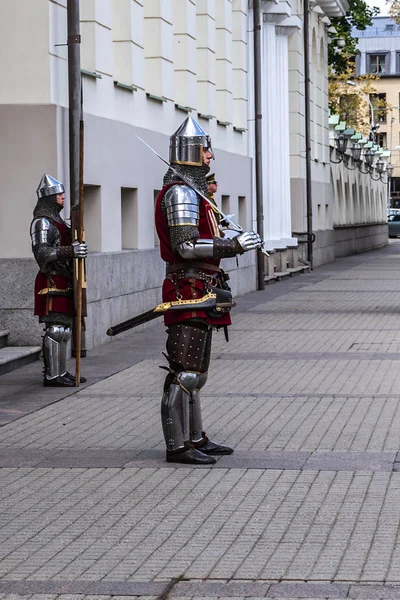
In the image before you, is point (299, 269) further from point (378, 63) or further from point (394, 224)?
point (378, 63)

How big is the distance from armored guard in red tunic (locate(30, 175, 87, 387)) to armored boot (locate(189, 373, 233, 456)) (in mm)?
3644

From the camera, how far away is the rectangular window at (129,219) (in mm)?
18625

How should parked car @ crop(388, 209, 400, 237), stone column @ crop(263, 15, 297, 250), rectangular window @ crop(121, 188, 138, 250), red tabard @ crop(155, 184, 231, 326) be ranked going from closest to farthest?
red tabard @ crop(155, 184, 231, 326) < rectangular window @ crop(121, 188, 138, 250) < stone column @ crop(263, 15, 297, 250) < parked car @ crop(388, 209, 400, 237)

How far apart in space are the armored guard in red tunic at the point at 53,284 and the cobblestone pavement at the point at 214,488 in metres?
0.28

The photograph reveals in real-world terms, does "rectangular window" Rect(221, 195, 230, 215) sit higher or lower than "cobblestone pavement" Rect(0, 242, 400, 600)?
higher

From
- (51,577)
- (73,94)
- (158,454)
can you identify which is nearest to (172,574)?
(51,577)

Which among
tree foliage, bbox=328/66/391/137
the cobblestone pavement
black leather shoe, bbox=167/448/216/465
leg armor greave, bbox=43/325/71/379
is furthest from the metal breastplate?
tree foliage, bbox=328/66/391/137

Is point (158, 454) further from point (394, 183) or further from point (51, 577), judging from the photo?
point (394, 183)

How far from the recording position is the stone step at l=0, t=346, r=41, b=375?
A: 13182 millimetres

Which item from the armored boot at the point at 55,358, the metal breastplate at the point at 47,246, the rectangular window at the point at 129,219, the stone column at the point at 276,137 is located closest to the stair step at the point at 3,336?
the armored boot at the point at 55,358

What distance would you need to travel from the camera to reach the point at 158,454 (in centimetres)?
880

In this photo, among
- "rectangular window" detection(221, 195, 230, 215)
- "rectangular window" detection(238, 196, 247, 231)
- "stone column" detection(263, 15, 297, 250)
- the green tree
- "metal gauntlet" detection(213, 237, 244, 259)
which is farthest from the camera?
the green tree

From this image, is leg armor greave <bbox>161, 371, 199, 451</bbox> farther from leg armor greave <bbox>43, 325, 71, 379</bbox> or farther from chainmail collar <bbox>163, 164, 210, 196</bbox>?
leg armor greave <bbox>43, 325, 71, 379</bbox>

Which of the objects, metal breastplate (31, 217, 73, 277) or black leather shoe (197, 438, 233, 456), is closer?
black leather shoe (197, 438, 233, 456)
